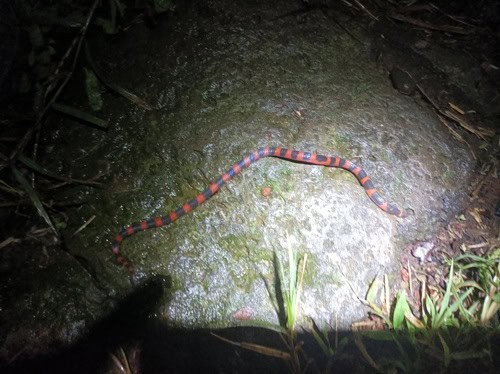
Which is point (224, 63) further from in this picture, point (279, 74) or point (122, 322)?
point (122, 322)

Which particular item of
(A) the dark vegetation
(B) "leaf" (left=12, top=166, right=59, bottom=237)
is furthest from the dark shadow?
(B) "leaf" (left=12, top=166, right=59, bottom=237)

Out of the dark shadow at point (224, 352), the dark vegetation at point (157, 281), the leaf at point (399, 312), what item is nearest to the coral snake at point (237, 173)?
the dark vegetation at point (157, 281)

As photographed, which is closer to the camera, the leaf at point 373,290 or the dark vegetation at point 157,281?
the dark vegetation at point 157,281

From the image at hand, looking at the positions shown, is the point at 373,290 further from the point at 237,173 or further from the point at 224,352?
the point at 237,173

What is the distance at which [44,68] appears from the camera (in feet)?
11.0

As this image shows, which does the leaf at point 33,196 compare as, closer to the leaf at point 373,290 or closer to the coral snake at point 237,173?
the coral snake at point 237,173

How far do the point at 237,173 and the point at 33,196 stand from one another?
188 centimetres

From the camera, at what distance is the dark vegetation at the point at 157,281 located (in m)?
2.75

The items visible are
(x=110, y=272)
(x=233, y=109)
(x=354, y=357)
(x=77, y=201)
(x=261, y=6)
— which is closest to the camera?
(x=354, y=357)

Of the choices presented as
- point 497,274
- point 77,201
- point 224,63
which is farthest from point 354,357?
point 224,63

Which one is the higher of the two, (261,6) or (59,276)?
(261,6)

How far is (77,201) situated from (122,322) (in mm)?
1229

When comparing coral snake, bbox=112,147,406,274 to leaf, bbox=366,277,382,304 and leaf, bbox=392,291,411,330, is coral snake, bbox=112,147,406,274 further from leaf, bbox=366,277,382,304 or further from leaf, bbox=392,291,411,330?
leaf, bbox=392,291,411,330

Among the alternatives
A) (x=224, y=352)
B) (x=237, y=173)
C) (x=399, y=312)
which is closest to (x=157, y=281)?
(x=224, y=352)
